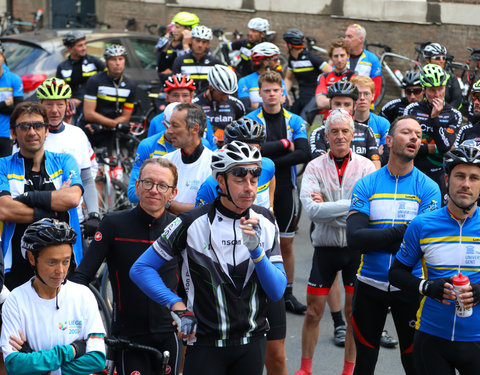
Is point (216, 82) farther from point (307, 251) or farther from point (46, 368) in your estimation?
point (46, 368)

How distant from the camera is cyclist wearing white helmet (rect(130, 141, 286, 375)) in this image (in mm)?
4570

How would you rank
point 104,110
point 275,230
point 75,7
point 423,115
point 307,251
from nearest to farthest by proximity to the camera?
point 275,230 → point 423,115 → point 307,251 → point 104,110 → point 75,7

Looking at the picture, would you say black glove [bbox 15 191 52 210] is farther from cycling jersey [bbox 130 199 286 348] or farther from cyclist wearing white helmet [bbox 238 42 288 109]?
cyclist wearing white helmet [bbox 238 42 288 109]

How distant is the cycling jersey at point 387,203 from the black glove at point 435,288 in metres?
0.95

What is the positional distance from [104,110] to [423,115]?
177 inches

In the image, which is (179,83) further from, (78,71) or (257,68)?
(78,71)

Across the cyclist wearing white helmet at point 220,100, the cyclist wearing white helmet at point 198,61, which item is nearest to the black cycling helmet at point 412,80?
the cyclist wearing white helmet at point 220,100

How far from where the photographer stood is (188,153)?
22.5ft

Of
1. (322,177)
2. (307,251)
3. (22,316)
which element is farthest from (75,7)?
(22,316)

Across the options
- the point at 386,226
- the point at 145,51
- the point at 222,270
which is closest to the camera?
the point at 222,270

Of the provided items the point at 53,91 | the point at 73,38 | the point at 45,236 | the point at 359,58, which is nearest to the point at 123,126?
the point at 73,38

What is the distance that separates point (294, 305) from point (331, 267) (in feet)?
5.05

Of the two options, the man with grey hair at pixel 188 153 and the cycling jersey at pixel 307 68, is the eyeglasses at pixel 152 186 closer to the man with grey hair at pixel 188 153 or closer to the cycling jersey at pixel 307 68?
the man with grey hair at pixel 188 153

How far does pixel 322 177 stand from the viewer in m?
6.92
